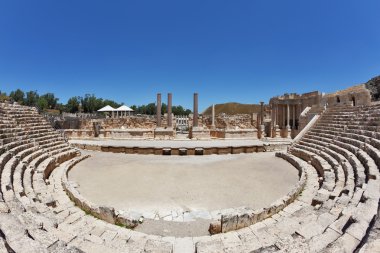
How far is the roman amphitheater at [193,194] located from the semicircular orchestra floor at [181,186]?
0.11 feet

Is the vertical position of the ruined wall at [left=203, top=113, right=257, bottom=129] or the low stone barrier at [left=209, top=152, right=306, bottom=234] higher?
the ruined wall at [left=203, top=113, right=257, bottom=129]

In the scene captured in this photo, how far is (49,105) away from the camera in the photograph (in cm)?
6975

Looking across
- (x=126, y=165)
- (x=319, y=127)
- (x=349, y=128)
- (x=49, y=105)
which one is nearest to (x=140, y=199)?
(x=126, y=165)

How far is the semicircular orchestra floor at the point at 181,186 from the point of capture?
547cm

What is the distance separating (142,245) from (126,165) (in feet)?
23.1

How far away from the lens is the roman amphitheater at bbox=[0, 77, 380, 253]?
3.52 metres

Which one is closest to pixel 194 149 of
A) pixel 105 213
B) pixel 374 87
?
pixel 105 213

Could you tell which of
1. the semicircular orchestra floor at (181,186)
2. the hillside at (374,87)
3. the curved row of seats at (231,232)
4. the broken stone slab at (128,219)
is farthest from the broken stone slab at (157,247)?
the hillside at (374,87)

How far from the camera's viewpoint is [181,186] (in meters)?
7.69

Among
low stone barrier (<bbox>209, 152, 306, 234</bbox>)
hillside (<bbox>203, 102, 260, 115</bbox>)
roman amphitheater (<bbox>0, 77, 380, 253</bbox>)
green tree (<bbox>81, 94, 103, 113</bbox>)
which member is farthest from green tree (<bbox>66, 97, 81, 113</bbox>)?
low stone barrier (<bbox>209, 152, 306, 234</bbox>)

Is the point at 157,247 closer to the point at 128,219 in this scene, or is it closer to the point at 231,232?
the point at 128,219

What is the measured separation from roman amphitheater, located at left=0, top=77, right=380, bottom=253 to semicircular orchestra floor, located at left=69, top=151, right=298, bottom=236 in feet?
0.11

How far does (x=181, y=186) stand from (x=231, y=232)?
10.3ft

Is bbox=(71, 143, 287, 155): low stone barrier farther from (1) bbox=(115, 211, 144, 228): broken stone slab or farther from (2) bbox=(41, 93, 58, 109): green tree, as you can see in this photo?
(2) bbox=(41, 93, 58, 109): green tree
